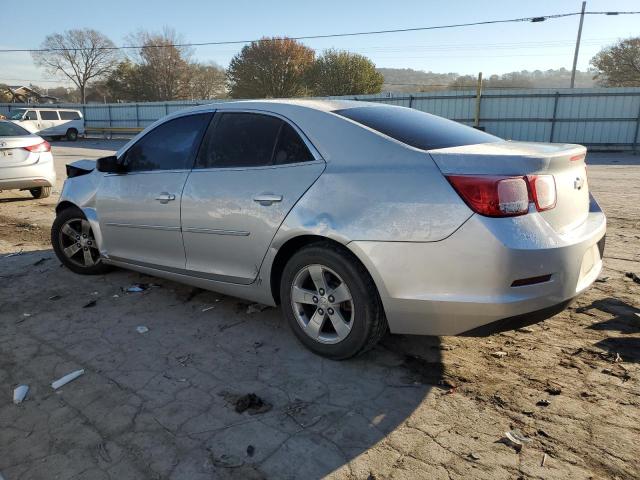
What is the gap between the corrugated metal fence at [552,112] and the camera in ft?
67.4

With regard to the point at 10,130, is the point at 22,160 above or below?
below

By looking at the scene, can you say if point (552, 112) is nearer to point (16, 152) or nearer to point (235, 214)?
point (16, 152)

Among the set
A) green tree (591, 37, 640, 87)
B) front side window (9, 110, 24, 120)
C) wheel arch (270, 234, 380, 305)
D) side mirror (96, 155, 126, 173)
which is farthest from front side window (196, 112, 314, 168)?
green tree (591, 37, 640, 87)

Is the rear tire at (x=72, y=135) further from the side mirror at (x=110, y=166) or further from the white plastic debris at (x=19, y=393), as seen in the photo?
the white plastic debris at (x=19, y=393)

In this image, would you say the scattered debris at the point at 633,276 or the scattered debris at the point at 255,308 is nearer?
the scattered debris at the point at 255,308

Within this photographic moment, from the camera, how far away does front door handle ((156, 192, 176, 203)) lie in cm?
384

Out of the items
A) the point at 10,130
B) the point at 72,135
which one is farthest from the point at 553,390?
the point at 72,135

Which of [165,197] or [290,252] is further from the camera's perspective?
[165,197]

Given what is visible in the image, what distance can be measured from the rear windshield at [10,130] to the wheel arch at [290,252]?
7.61 meters

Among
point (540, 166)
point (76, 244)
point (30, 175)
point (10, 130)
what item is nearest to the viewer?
point (540, 166)

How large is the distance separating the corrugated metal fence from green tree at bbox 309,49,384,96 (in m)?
17.7

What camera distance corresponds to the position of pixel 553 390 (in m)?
2.81

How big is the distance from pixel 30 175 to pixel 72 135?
86.9 feet

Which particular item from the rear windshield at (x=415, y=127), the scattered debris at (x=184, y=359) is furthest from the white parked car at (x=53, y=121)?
the rear windshield at (x=415, y=127)
